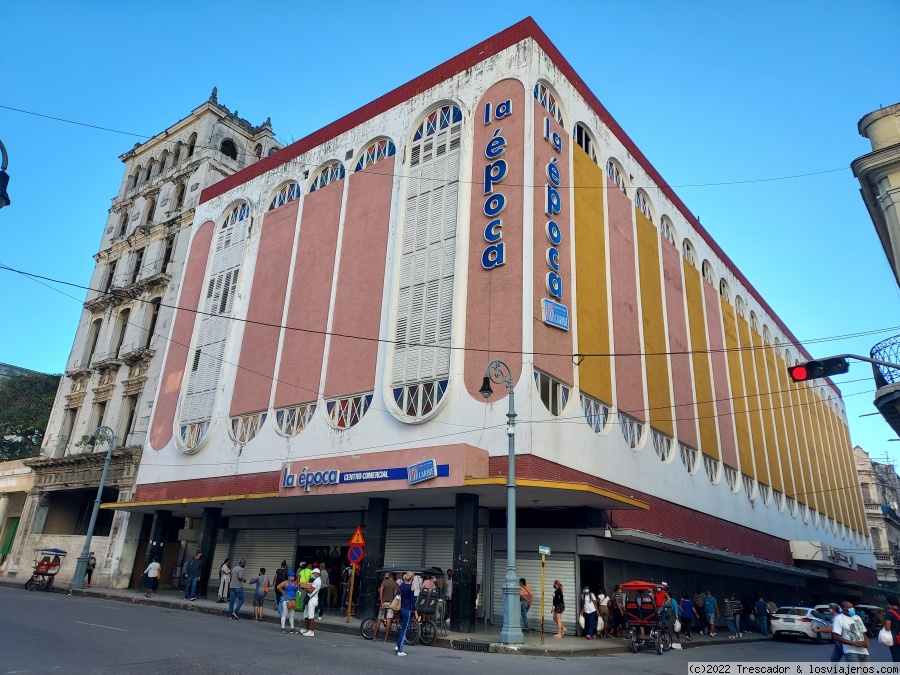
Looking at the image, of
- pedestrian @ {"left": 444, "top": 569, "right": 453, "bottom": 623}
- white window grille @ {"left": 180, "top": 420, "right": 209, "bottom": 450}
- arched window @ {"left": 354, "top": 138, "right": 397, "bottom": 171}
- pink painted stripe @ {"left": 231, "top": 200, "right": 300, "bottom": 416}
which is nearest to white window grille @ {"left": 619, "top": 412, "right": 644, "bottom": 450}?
pedestrian @ {"left": 444, "top": 569, "right": 453, "bottom": 623}

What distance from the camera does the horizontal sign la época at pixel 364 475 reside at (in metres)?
19.8

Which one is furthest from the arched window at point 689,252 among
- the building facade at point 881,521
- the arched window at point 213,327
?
the building facade at point 881,521

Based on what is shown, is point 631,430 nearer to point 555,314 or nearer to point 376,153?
point 555,314

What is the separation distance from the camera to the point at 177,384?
32906 mm

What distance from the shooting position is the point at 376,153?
2939 cm

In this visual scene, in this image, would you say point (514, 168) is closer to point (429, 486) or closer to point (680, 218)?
point (429, 486)

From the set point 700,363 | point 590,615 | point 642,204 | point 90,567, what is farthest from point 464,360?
point 90,567

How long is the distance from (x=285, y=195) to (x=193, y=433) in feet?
41.7

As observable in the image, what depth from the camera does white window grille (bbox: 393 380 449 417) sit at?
72.9 ft

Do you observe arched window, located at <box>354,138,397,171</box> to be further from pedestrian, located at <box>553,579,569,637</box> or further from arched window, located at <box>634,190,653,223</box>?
pedestrian, located at <box>553,579,569,637</box>

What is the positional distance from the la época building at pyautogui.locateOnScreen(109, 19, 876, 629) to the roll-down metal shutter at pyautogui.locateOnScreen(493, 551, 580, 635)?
3.9 inches

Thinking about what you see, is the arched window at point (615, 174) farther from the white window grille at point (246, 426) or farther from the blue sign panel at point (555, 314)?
the white window grille at point (246, 426)

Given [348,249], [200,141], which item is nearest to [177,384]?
[348,249]

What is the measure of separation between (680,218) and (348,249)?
2017 centimetres
